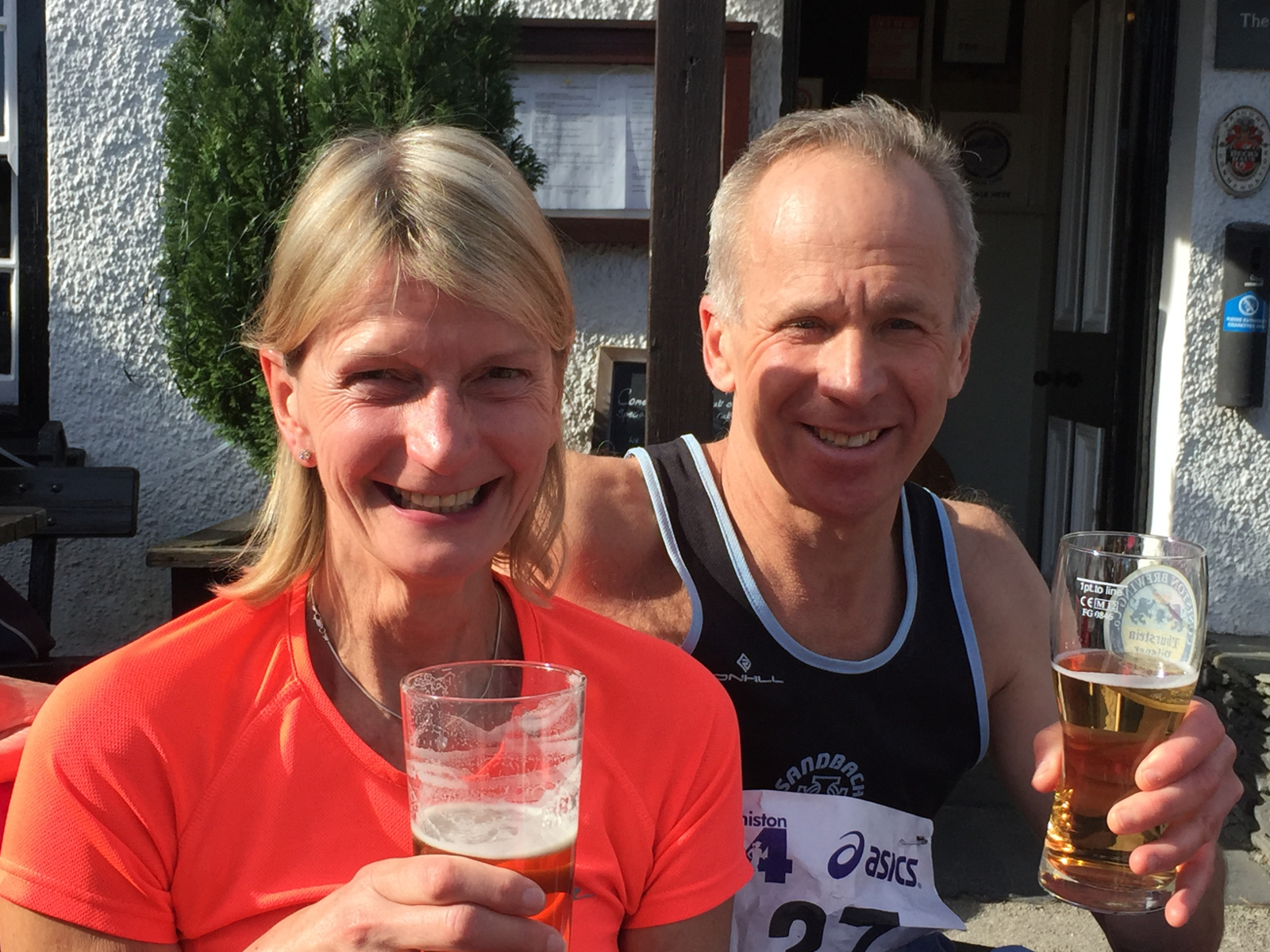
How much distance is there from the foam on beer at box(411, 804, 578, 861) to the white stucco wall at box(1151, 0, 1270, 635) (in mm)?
3682

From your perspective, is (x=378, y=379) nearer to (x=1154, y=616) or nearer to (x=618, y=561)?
(x=618, y=561)

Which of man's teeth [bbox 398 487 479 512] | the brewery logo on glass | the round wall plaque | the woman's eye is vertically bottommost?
the brewery logo on glass

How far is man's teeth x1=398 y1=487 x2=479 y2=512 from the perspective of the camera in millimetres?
1383

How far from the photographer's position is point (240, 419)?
3.56 metres

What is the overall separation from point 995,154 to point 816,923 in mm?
5551

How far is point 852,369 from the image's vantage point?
1.84m

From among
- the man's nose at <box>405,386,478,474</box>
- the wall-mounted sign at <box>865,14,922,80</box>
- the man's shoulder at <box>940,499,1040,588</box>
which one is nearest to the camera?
the man's nose at <box>405,386,478,474</box>

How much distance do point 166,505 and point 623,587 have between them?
279cm

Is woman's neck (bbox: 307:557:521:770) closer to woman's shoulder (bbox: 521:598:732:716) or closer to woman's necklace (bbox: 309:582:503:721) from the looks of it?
woman's necklace (bbox: 309:582:503:721)

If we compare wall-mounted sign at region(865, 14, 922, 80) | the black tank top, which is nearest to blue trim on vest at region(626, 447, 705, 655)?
the black tank top

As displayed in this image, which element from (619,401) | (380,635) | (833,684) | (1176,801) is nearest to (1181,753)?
(1176,801)

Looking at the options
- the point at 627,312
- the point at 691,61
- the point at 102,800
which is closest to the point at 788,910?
the point at 102,800

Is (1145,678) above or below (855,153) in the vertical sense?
below

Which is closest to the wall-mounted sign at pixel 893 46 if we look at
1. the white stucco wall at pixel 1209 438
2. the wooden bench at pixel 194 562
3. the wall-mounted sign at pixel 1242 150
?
the white stucco wall at pixel 1209 438
